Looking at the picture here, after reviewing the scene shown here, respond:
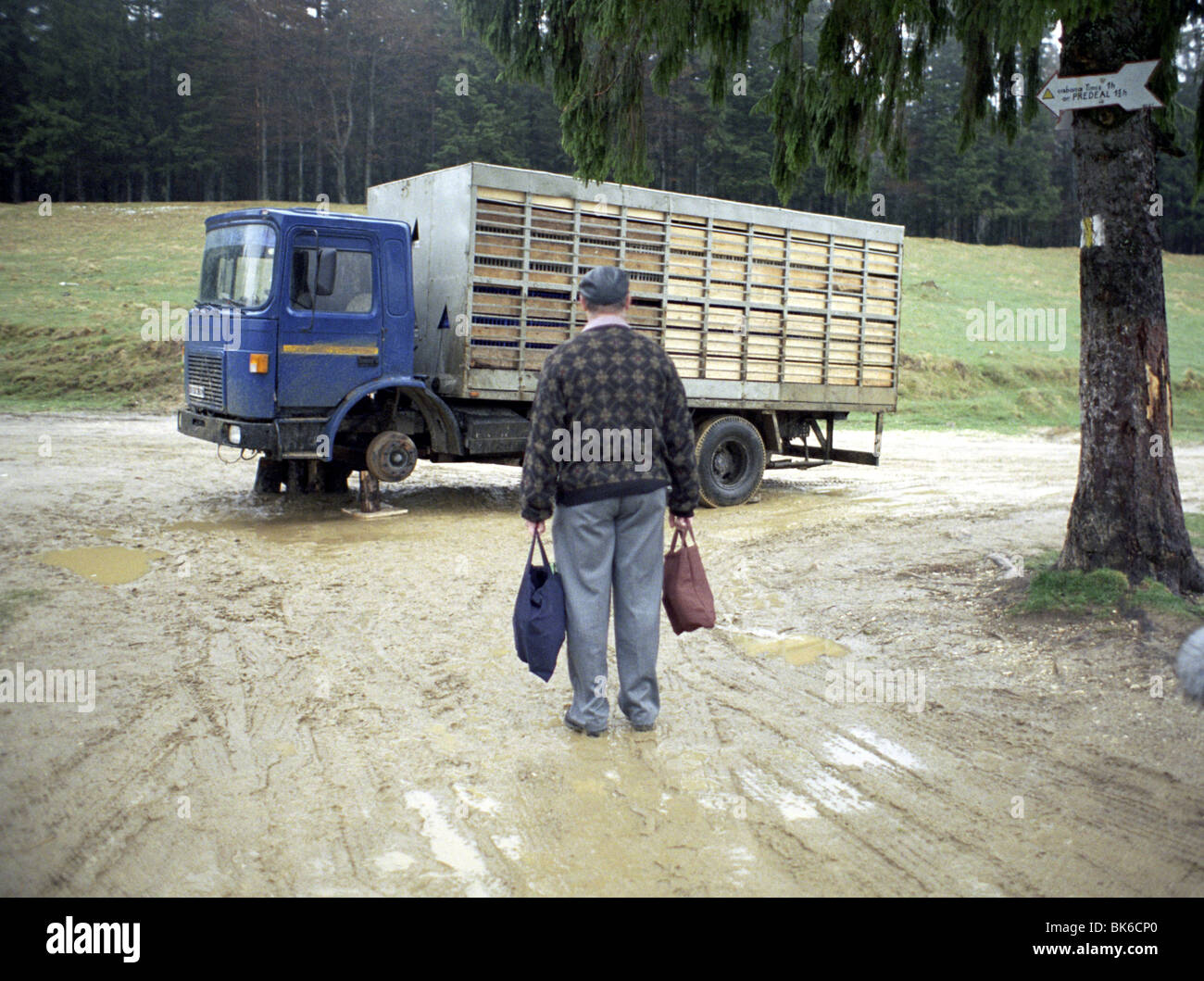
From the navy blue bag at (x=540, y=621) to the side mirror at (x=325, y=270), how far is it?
6.01 meters

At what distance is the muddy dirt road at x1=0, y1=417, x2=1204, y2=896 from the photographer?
3369 mm

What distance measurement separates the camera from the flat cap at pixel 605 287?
14.6 ft

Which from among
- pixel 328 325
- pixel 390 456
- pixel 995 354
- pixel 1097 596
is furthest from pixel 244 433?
pixel 995 354

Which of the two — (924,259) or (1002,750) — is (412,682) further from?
(924,259)

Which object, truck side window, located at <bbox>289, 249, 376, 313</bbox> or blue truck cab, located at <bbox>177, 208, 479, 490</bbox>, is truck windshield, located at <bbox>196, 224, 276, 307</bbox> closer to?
blue truck cab, located at <bbox>177, 208, 479, 490</bbox>

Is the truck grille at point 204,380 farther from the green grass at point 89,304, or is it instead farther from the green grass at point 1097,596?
the green grass at point 89,304

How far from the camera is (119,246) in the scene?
119 feet

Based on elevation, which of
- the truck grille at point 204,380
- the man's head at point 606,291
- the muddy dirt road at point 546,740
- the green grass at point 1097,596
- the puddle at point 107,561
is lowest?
the muddy dirt road at point 546,740

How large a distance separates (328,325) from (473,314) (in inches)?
54.9

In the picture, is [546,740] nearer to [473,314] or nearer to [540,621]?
[540,621]

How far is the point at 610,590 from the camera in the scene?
4609 millimetres

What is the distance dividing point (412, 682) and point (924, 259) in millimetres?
45042

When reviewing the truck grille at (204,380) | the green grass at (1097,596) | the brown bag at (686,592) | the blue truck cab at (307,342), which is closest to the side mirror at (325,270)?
the blue truck cab at (307,342)
